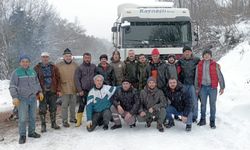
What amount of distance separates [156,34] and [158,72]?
3644mm

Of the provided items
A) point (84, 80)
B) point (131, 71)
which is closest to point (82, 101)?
point (84, 80)

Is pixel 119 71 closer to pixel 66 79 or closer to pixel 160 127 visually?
pixel 66 79

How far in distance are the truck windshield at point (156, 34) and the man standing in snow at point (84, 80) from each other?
3225 millimetres

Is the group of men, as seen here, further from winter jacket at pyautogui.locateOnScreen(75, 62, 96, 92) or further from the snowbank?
the snowbank

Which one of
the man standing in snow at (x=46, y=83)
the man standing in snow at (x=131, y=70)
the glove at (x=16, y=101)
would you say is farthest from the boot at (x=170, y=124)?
the glove at (x=16, y=101)

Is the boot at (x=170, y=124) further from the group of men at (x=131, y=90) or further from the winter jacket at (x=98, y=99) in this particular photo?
the winter jacket at (x=98, y=99)

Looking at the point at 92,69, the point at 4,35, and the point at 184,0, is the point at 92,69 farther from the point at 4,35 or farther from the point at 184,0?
the point at 184,0

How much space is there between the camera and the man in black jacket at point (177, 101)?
30.5 feet

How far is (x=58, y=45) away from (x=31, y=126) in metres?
46.1

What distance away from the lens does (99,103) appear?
31.5ft

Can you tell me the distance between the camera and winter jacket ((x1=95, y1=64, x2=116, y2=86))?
1009cm

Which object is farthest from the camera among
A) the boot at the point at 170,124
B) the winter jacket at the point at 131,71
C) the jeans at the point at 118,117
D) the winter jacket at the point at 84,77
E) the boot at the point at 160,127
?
the winter jacket at the point at 131,71

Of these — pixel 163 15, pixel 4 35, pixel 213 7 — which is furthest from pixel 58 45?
pixel 163 15

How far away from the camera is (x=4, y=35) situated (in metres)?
36.0
